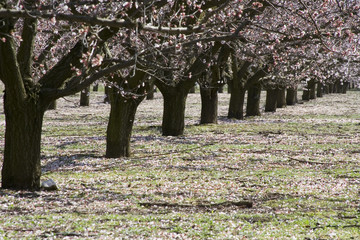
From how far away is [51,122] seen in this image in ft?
108

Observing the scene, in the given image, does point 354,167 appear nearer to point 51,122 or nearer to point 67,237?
point 67,237

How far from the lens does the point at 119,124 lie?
18516 mm

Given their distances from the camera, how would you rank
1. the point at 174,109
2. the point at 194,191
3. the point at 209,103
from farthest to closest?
the point at 209,103, the point at 174,109, the point at 194,191

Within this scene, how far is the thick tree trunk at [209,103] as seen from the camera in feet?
96.9

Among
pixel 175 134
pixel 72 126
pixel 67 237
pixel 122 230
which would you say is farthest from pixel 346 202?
pixel 72 126

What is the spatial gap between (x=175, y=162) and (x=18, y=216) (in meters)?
8.33

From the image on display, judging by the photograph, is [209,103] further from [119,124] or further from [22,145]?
[22,145]

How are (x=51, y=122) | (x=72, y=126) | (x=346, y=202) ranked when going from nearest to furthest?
1. (x=346, y=202)
2. (x=72, y=126)
3. (x=51, y=122)

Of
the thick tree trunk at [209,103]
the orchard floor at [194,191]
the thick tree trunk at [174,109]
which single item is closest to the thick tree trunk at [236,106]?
the thick tree trunk at [209,103]

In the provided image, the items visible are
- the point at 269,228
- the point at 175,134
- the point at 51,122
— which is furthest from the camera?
the point at 51,122

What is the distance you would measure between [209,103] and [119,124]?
40.0 ft

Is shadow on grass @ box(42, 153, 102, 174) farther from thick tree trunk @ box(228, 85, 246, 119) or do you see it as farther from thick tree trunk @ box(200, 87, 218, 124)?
thick tree trunk @ box(228, 85, 246, 119)

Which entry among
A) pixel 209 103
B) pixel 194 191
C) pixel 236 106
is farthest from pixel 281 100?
pixel 194 191

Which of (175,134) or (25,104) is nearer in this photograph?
(25,104)
